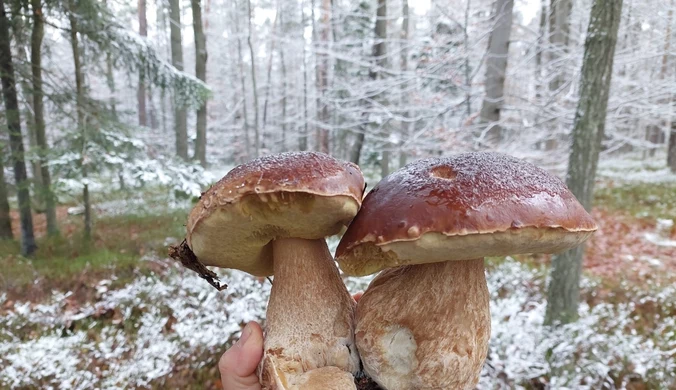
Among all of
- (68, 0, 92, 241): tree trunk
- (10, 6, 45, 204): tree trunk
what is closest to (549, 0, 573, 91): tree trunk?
(68, 0, 92, 241): tree trunk

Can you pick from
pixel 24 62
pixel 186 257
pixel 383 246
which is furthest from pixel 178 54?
pixel 383 246

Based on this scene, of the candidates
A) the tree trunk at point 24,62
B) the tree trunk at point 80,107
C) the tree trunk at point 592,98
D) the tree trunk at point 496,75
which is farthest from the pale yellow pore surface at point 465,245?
the tree trunk at point 24,62

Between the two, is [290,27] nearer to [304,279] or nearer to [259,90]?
[259,90]

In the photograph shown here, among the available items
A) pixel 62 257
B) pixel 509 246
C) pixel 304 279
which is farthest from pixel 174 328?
pixel 509 246

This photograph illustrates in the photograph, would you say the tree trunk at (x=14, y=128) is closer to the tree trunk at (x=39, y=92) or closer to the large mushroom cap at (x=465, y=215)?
the tree trunk at (x=39, y=92)

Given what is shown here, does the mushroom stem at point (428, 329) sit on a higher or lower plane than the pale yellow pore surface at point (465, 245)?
lower
